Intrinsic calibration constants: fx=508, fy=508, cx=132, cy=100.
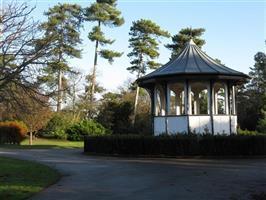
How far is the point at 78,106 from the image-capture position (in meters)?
70.7

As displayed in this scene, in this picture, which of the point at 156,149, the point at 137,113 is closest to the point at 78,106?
the point at 137,113

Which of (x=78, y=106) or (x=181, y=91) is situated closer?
(x=181, y=91)

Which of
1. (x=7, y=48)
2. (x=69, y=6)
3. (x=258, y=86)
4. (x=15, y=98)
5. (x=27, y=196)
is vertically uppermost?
(x=69, y=6)

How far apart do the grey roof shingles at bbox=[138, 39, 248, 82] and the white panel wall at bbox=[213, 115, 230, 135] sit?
2929 millimetres

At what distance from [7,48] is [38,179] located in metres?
4.68

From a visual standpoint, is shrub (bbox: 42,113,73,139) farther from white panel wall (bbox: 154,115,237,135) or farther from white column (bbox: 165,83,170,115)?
white panel wall (bbox: 154,115,237,135)

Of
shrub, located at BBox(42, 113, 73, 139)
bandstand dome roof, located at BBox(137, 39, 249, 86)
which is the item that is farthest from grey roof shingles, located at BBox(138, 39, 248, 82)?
shrub, located at BBox(42, 113, 73, 139)

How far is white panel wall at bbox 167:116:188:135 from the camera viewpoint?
33375 millimetres

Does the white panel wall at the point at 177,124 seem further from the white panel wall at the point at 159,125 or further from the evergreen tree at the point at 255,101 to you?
the evergreen tree at the point at 255,101

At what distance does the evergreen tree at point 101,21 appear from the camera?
2867 inches

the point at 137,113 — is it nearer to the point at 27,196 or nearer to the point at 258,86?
the point at 258,86

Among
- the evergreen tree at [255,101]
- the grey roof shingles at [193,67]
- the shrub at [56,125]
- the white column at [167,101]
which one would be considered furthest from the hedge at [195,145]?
the shrub at [56,125]

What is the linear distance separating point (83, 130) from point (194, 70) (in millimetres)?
26172

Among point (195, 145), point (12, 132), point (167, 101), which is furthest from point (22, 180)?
point (12, 132)
